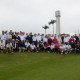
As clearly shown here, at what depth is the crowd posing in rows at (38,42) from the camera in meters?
26.0

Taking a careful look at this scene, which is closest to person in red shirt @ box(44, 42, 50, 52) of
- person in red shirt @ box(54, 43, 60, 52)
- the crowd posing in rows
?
the crowd posing in rows

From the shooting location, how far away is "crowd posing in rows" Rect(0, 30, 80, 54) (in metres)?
26.0

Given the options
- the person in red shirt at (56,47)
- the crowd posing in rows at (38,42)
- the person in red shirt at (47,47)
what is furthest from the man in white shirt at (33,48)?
the person in red shirt at (56,47)

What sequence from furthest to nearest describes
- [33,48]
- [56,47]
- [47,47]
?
1. [47,47]
2. [56,47]
3. [33,48]

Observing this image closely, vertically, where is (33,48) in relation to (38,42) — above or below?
below

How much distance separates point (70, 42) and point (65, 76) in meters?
13.9

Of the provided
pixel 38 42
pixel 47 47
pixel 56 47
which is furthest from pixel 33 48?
pixel 56 47

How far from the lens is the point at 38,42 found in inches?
1109

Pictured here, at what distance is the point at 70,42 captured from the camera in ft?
91.7

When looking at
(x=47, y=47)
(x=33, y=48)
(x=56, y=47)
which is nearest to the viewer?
(x=33, y=48)

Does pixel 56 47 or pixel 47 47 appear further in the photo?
pixel 47 47

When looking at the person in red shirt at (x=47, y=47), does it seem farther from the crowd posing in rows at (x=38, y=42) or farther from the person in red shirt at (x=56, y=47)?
the person in red shirt at (x=56, y=47)

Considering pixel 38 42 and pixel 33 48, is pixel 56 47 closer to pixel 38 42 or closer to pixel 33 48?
pixel 38 42

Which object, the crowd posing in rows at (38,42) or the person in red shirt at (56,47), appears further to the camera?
the person in red shirt at (56,47)
